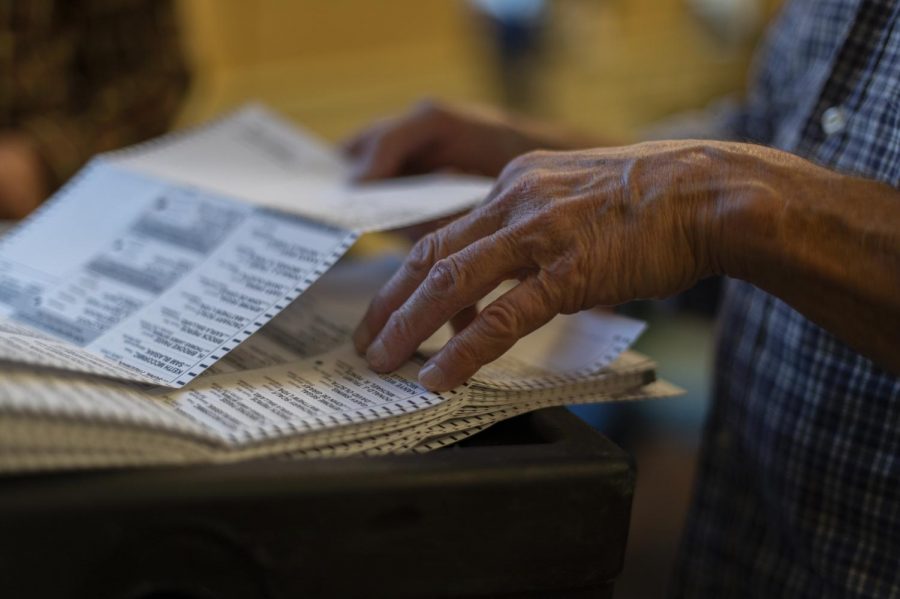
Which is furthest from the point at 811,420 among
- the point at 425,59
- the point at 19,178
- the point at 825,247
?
the point at 425,59

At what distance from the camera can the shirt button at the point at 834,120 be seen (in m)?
0.67

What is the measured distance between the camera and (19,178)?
3.52ft

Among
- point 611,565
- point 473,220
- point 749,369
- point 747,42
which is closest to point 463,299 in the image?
point 473,220

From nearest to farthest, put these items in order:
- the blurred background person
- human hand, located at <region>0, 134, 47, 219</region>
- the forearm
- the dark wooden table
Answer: the dark wooden table → the forearm → human hand, located at <region>0, 134, 47, 219</region> → the blurred background person

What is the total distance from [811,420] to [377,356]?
1.04 feet

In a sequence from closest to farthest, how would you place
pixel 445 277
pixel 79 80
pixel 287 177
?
pixel 445 277 < pixel 287 177 < pixel 79 80

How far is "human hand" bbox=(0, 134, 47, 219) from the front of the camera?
102 cm

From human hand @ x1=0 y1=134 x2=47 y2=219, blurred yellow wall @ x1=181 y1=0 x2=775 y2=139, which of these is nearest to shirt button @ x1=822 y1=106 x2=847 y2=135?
human hand @ x1=0 y1=134 x2=47 y2=219

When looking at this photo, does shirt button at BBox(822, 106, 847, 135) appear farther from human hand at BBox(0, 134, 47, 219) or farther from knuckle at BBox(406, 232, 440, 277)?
human hand at BBox(0, 134, 47, 219)

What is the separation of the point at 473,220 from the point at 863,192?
0.69ft

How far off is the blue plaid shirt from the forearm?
0.35ft

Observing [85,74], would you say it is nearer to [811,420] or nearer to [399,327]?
[399,327]

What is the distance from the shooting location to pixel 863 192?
503 mm

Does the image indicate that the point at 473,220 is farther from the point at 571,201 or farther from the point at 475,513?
the point at 475,513
